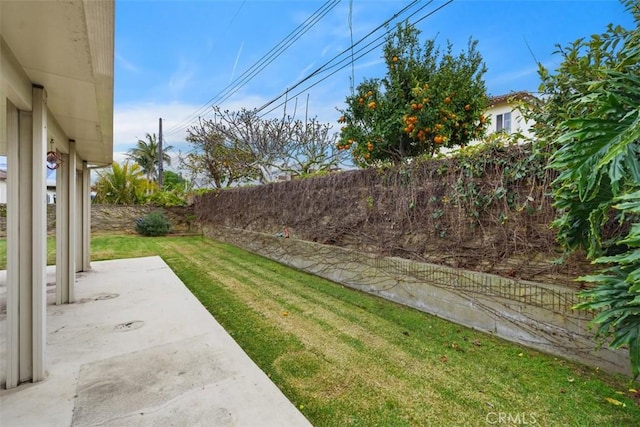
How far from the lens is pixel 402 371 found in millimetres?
2885

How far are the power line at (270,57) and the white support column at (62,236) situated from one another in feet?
22.0

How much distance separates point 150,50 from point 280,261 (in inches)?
312

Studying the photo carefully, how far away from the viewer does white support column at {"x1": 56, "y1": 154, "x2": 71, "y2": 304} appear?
173 inches

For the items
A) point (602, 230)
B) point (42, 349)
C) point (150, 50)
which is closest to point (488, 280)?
point (602, 230)

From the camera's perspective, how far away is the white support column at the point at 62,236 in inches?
173

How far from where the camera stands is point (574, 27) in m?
4.28

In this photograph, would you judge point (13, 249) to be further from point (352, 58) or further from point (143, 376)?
point (352, 58)

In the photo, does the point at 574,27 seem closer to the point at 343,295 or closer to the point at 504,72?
the point at 504,72

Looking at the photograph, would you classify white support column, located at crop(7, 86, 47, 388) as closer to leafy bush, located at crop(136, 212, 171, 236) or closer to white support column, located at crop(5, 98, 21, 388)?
white support column, located at crop(5, 98, 21, 388)

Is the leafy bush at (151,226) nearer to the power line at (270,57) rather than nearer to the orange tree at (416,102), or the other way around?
the power line at (270,57)

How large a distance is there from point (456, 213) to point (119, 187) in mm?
18634

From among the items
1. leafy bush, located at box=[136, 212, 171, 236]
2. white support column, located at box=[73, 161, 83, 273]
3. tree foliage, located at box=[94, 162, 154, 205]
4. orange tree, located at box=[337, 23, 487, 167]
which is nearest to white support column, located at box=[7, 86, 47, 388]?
white support column, located at box=[73, 161, 83, 273]

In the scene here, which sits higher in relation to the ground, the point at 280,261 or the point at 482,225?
the point at 482,225

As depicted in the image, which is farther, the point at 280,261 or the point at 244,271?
the point at 280,261
